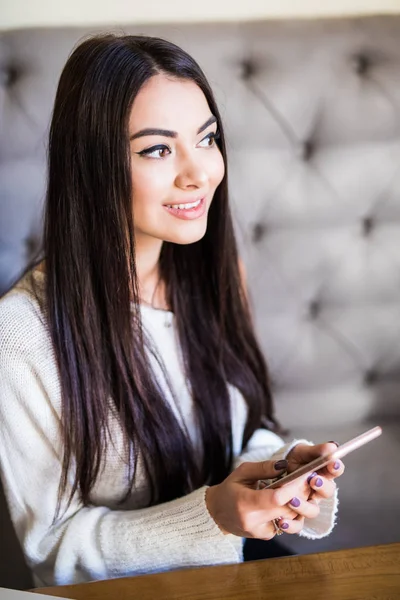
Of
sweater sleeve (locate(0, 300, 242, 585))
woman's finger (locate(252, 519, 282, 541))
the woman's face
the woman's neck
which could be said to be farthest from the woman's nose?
woman's finger (locate(252, 519, 282, 541))

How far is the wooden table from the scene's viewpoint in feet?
1.93

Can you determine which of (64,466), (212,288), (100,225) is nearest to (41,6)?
(100,225)

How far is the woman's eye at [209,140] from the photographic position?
0.64m

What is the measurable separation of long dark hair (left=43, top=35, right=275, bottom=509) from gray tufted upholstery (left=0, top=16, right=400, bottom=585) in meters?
0.04

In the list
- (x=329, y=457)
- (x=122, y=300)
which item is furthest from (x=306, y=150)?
(x=329, y=457)

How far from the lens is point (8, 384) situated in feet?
2.15

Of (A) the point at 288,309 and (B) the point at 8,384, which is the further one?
(A) the point at 288,309

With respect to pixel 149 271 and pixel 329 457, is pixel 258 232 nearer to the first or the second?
pixel 149 271

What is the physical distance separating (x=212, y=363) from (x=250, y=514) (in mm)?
247

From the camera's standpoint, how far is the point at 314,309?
0.79m

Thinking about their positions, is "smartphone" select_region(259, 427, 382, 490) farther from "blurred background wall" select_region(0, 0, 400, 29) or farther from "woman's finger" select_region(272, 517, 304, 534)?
"blurred background wall" select_region(0, 0, 400, 29)

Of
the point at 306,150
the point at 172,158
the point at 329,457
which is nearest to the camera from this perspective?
the point at 329,457

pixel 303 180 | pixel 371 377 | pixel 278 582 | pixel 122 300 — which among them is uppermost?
pixel 303 180

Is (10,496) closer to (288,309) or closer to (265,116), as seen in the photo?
(288,309)
